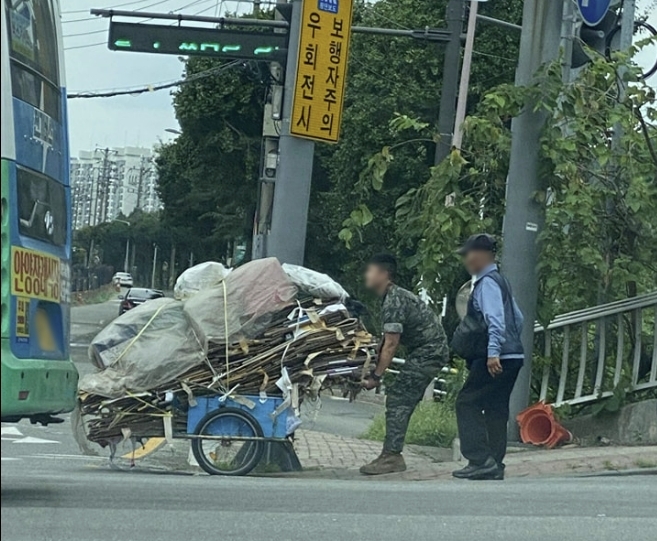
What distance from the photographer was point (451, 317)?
53.0ft

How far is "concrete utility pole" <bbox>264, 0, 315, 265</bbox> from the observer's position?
448 inches

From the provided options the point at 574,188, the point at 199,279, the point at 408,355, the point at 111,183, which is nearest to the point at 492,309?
the point at 408,355

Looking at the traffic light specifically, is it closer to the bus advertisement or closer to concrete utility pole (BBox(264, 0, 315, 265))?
concrete utility pole (BBox(264, 0, 315, 265))

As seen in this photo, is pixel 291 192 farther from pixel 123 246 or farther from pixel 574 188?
A: pixel 123 246

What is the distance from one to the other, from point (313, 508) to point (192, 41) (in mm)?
8894

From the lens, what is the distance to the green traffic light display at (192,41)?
13914 millimetres

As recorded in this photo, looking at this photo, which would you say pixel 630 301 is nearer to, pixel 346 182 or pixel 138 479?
pixel 138 479

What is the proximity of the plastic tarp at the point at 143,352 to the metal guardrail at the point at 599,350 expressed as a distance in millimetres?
3740

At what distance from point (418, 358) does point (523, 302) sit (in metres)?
1.78

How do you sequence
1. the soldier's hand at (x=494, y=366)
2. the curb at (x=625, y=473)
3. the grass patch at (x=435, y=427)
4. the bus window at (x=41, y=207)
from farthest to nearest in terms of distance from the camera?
the grass patch at (x=435, y=427)
the curb at (x=625, y=473)
the soldier's hand at (x=494, y=366)
the bus window at (x=41, y=207)

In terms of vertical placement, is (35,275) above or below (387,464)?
above

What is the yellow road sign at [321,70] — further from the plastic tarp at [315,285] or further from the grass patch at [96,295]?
the grass patch at [96,295]

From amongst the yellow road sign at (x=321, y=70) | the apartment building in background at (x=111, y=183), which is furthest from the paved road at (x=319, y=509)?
the apartment building in background at (x=111, y=183)

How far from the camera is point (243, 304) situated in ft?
30.9
